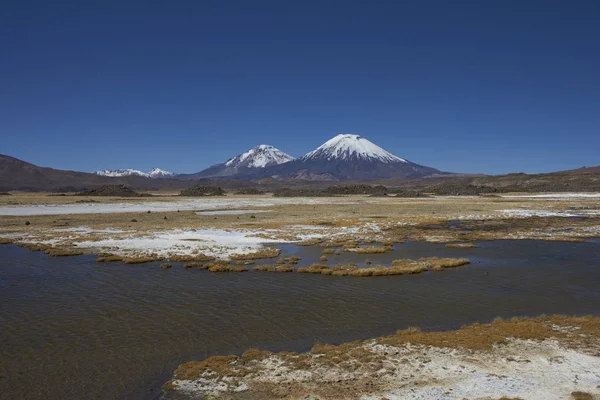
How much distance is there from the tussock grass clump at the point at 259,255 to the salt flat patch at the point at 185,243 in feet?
2.97

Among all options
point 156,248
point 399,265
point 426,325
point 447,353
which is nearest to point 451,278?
point 399,265

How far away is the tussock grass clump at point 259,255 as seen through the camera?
27.6 m

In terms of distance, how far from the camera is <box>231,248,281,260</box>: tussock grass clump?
27.6 m

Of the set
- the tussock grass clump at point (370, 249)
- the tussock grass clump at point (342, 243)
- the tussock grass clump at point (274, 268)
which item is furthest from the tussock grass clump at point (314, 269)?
the tussock grass clump at point (342, 243)

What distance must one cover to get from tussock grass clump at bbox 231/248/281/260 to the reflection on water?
4.19 m

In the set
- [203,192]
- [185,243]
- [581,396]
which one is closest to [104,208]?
[185,243]

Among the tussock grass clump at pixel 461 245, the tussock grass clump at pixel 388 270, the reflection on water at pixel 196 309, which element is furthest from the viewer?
the tussock grass clump at pixel 461 245

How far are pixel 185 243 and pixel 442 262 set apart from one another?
760 inches

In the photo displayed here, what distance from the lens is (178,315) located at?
16.0m

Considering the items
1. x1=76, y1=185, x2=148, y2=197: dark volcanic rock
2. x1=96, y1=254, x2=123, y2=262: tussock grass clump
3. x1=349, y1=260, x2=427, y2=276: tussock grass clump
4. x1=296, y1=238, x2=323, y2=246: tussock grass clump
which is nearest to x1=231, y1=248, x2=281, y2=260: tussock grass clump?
x1=296, y1=238, x2=323, y2=246: tussock grass clump

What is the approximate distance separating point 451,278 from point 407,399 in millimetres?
13841

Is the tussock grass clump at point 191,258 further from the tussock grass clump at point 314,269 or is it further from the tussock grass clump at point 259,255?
the tussock grass clump at point 314,269

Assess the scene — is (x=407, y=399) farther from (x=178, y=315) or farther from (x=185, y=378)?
(x=178, y=315)

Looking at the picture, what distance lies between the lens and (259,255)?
28.4m
